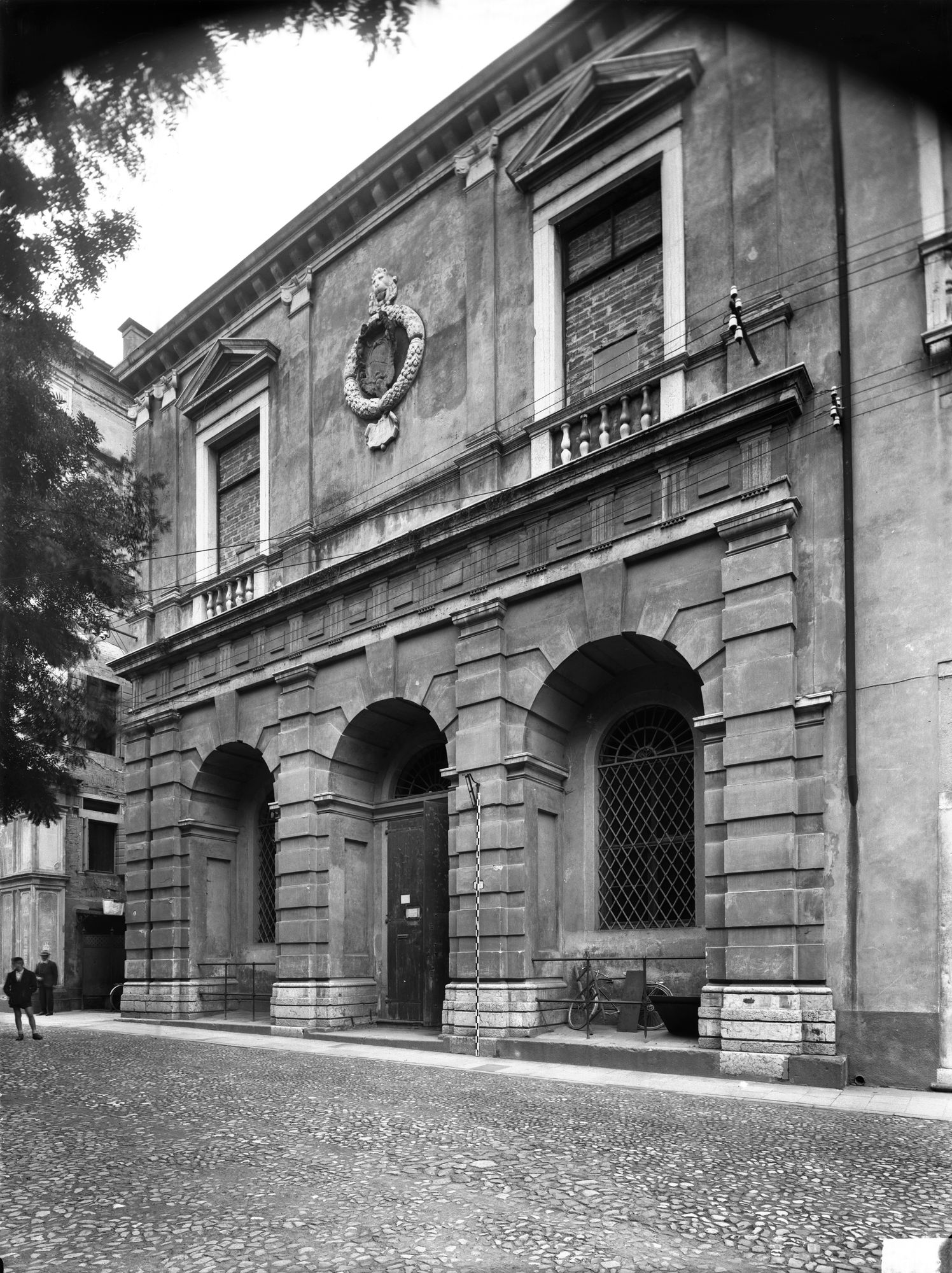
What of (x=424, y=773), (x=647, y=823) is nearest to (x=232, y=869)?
(x=424, y=773)

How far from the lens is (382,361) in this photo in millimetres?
18516

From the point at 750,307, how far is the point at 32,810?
11993mm

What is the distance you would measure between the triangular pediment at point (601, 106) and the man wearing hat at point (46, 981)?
1865cm

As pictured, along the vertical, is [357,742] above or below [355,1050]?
above

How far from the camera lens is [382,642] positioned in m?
17.0

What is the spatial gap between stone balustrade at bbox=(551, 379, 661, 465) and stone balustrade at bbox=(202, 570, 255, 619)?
7.12 m

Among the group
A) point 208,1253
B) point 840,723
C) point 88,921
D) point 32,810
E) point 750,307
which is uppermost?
point 750,307

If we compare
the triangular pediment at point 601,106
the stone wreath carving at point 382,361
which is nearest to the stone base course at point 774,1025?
the stone wreath carving at point 382,361

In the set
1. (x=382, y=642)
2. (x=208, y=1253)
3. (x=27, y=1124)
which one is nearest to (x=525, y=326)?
(x=382, y=642)

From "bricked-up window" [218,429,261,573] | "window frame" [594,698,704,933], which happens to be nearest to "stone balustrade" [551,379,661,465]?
"window frame" [594,698,704,933]

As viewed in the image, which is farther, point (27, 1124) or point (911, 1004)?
point (911, 1004)

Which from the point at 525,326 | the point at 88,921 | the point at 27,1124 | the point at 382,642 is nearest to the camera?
the point at 27,1124

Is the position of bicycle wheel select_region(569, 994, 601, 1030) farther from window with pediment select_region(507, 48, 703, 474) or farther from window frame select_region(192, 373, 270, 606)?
window frame select_region(192, 373, 270, 606)

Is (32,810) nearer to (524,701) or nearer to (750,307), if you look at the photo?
(524,701)
